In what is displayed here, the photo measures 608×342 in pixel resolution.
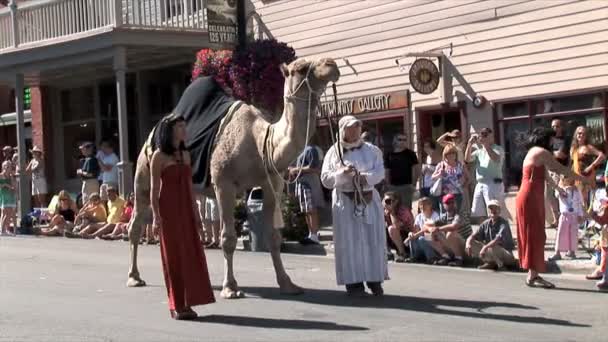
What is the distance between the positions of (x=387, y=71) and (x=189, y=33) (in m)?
4.92

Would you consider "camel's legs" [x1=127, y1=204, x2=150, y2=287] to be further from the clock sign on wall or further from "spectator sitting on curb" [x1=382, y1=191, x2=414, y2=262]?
the clock sign on wall

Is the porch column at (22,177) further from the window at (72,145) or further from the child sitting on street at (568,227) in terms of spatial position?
the child sitting on street at (568,227)

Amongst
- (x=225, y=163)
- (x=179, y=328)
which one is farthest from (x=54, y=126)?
(x=179, y=328)

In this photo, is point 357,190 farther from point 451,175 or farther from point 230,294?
point 451,175

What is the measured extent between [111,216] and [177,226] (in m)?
11.1

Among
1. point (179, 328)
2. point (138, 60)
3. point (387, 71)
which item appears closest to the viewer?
point (179, 328)

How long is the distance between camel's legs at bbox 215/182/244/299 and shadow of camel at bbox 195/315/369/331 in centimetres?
109

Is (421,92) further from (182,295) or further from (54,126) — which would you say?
(54,126)

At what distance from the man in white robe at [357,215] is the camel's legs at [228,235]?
1089 mm

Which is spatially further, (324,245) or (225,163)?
(324,245)

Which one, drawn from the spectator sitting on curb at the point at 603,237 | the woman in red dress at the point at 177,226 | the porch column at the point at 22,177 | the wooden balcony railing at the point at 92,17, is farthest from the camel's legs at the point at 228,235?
the porch column at the point at 22,177

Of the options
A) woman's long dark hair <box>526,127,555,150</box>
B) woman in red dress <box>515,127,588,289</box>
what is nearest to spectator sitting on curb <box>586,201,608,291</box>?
woman in red dress <box>515,127,588,289</box>

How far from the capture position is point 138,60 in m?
24.1

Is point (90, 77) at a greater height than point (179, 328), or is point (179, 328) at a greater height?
point (90, 77)
